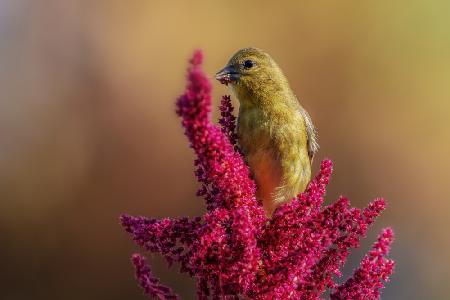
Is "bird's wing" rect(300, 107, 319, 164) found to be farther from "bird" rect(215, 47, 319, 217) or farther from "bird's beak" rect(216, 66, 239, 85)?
"bird's beak" rect(216, 66, 239, 85)

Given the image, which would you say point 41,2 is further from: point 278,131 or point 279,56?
point 278,131

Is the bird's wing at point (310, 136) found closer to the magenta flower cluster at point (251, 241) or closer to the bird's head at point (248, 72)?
the bird's head at point (248, 72)

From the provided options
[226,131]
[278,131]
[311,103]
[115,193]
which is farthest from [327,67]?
[226,131]

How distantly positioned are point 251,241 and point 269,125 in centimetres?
110

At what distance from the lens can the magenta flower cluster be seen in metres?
2.47

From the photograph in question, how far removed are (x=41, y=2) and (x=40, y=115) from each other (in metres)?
1.10

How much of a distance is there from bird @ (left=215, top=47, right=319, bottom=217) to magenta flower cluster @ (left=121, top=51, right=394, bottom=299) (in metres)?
0.62

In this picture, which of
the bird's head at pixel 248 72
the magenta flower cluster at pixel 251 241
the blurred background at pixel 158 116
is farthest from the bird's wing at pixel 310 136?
the blurred background at pixel 158 116

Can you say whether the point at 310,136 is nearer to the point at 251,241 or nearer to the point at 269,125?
the point at 269,125

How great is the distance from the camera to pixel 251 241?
2.47 m

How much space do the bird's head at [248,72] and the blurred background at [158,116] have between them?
2.48 metres

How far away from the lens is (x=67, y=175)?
6.31 meters

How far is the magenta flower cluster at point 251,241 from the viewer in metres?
2.47

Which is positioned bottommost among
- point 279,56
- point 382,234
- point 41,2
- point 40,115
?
point 382,234
